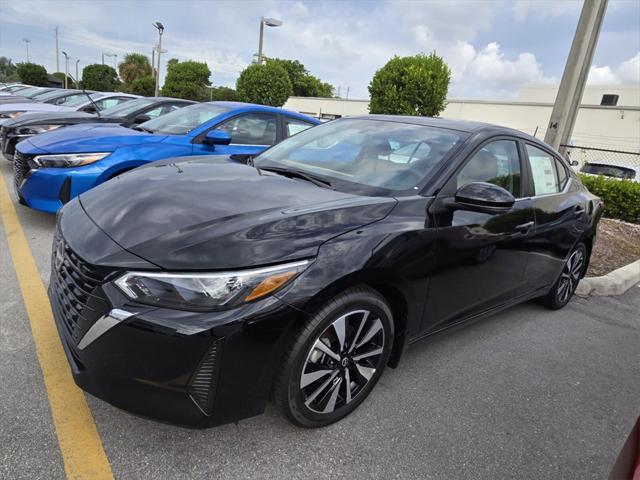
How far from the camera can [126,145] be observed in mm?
4547

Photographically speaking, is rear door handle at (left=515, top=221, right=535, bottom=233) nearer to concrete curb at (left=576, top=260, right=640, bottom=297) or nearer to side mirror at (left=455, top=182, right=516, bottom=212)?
side mirror at (left=455, top=182, right=516, bottom=212)

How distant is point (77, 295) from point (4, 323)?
51.2 inches

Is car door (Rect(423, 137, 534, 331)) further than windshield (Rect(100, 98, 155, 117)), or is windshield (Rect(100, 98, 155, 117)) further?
windshield (Rect(100, 98, 155, 117))

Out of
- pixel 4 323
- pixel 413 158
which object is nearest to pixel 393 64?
pixel 413 158

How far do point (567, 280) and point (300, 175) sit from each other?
283cm

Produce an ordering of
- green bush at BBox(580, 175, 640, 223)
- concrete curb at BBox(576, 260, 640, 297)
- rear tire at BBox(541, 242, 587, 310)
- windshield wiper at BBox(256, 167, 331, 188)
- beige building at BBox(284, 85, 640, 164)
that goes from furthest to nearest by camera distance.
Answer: beige building at BBox(284, 85, 640, 164), green bush at BBox(580, 175, 640, 223), concrete curb at BBox(576, 260, 640, 297), rear tire at BBox(541, 242, 587, 310), windshield wiper at BBox(256, 167, 331, 188)

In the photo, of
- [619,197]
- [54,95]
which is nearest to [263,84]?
[54,95]

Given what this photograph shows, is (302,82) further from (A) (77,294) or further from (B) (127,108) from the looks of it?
(A) (77,294)

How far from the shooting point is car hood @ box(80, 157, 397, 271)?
177cm

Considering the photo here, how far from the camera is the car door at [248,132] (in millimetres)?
5223

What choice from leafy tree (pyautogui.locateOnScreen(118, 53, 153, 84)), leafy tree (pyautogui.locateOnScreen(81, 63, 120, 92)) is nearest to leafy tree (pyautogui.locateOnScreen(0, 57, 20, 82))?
leafy tree (pyautogui.locateOnScreen(118, 53, 153, 84))

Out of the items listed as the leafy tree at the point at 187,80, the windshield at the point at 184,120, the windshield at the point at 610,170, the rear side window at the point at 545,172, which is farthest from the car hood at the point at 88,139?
the leafy tree at the point at 187,80

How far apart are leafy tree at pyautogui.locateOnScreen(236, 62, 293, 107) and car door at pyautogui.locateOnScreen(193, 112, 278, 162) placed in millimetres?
14639

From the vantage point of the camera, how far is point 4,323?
8.98 feet
